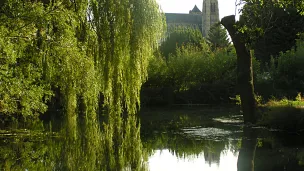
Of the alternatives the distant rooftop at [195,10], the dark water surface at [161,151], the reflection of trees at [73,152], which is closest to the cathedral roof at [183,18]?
the distant rooftop at [195,10]

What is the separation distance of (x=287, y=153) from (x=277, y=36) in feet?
111

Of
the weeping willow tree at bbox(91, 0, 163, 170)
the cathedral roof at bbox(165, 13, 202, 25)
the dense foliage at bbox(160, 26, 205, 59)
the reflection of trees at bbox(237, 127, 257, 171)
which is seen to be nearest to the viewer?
the reflection of trees at bbox(237, 127, 257, 171)

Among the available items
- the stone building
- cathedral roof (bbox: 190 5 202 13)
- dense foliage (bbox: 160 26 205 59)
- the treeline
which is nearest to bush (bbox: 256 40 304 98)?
the treeline

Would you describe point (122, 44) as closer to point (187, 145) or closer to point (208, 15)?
point (187, 145)

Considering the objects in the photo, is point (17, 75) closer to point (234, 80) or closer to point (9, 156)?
point (9, 156)

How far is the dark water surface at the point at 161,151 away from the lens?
10.6 meters

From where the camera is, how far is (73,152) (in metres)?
12.6

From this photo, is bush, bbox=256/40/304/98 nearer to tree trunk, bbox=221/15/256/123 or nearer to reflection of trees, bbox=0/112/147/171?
tree trunk, bbox=221/15/256/123

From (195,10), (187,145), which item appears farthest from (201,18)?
(187,145)

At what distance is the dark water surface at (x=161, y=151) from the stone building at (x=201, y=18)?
339 ft

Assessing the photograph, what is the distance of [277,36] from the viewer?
44438mm

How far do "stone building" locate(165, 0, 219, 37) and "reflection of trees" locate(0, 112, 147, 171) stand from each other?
10406 centimetres

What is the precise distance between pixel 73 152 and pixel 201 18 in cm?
12110

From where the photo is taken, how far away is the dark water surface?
10555 millimetres
